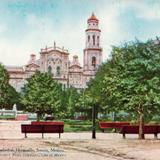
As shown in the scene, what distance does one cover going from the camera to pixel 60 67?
13488 centimetres

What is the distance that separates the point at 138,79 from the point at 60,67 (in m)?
106

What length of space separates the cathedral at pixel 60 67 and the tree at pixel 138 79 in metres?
101

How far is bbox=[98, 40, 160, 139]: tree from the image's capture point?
28.8 metres

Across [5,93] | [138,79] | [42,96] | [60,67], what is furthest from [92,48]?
[138,79]

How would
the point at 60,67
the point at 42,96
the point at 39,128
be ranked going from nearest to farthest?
the point at 39,128 < the point at 42,96 < the point at 60,67

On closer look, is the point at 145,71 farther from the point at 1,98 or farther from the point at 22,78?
Result: the point at 22,78

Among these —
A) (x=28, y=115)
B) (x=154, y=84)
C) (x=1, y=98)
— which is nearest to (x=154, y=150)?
Result: (x=154, y=84)

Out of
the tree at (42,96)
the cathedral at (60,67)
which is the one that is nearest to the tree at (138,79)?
the tree at (42,96)

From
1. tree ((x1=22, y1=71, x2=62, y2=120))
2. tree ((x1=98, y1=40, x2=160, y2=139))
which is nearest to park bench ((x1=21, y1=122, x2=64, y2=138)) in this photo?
tree ((x1=98, y1=40, x2=160, y2=139))

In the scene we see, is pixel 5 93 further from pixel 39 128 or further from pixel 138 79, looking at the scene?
pixel 138 79

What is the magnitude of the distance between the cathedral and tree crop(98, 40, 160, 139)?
101470 mm

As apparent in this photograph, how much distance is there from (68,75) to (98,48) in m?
10.9

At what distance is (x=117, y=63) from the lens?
1208 inches

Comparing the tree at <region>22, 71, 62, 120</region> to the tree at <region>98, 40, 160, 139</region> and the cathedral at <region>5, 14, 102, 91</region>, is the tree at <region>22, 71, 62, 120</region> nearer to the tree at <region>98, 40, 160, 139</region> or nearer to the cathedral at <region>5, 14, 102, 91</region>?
the tree at <region>98, 40, 160, 139</region>
